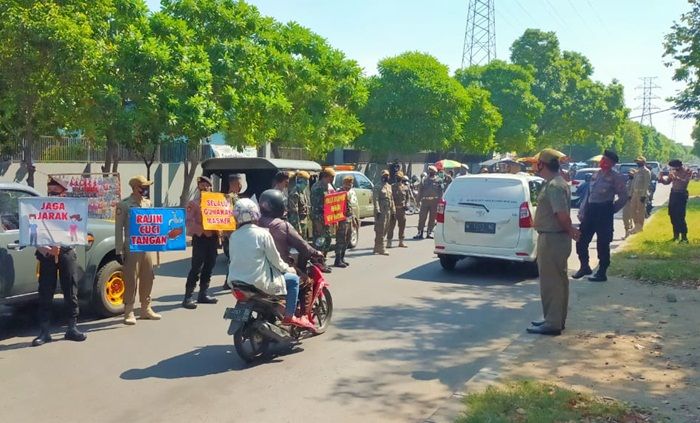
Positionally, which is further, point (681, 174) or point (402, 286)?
point (681, 174)

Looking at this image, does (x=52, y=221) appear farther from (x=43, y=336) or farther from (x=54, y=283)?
(x=43, y=336)

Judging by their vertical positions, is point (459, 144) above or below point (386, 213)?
above

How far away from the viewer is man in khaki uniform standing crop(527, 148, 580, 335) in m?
7.67

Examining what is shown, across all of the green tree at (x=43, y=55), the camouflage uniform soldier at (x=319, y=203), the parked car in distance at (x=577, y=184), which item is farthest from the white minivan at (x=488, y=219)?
the parked car in distance at (x=577, y=184)

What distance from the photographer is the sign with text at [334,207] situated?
12.4 meters

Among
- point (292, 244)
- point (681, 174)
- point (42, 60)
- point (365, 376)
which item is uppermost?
point (42, 60)

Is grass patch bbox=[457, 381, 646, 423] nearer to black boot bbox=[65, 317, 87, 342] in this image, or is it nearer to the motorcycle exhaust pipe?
the motorcycle exhaust pipe

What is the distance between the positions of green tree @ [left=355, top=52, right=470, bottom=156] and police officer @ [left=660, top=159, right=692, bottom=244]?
22.1 m

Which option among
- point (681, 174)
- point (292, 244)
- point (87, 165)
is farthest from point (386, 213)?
point (87, 165)

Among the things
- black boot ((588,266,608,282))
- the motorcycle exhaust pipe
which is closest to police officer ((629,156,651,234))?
black boot ((588,266,608,282))

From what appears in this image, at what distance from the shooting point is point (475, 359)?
6.98 metres

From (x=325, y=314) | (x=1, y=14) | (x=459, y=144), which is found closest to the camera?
(x=325, y=314)

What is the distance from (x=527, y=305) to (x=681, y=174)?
326 inches

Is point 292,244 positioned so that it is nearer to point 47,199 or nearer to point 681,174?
point 47,199
